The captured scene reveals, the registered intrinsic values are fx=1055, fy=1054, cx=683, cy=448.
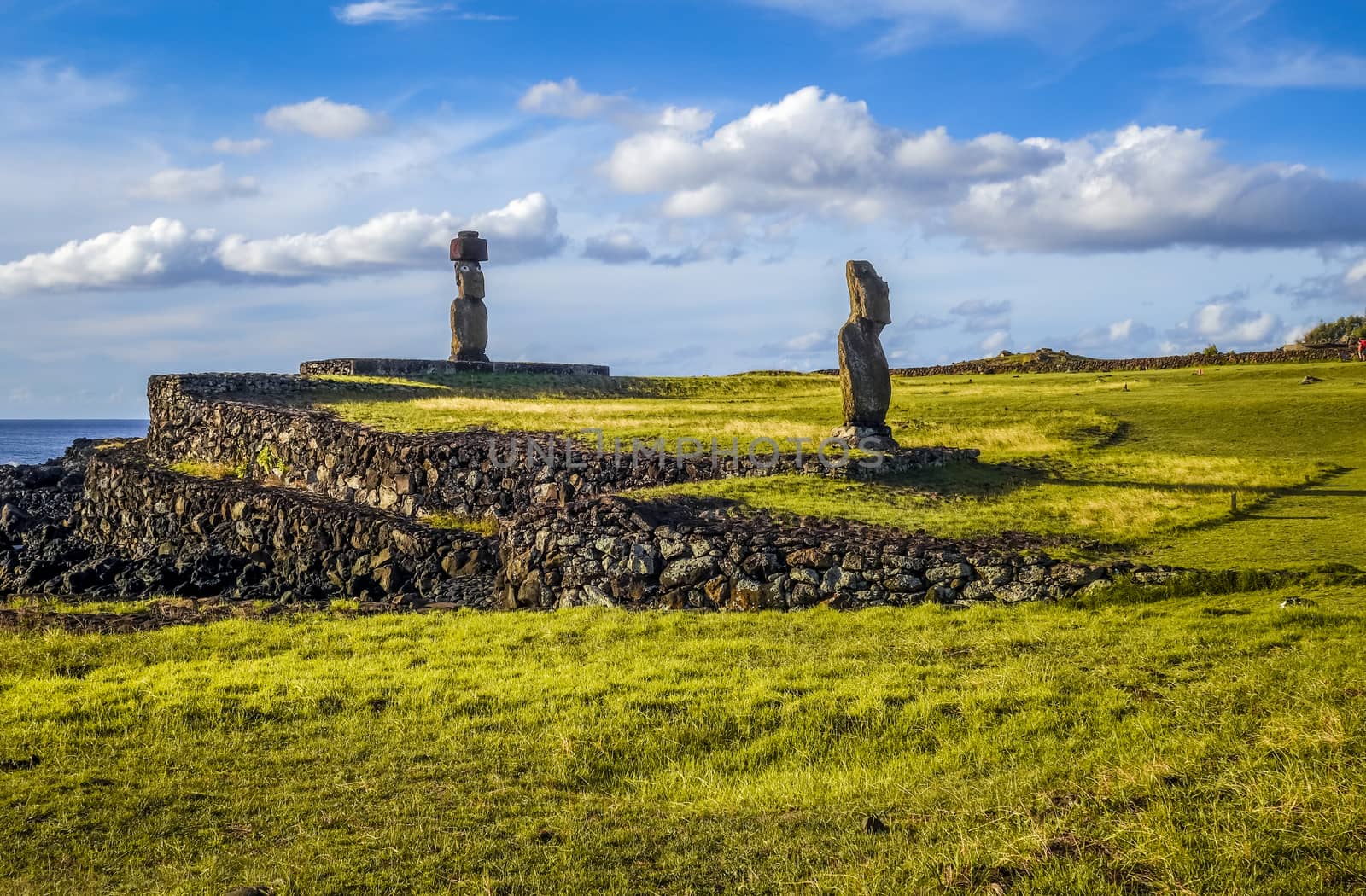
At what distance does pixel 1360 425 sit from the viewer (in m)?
34.0

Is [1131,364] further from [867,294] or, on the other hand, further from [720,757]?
[720,757]

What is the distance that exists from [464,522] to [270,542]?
627 cm

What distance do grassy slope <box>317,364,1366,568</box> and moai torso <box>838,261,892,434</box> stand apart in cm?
279

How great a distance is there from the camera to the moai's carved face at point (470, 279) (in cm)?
5188

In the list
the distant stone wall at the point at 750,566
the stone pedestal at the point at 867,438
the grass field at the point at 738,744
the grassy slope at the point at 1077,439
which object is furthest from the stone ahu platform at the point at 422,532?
the grassy slope at the point at 1077,439

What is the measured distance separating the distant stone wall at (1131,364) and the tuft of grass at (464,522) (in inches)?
1678

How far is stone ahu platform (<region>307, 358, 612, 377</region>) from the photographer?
52062mm

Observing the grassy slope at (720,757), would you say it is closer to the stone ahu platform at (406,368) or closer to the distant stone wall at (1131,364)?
the stone ahu platform at (406,368)

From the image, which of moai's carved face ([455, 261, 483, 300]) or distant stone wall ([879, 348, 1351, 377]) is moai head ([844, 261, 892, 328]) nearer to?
moai's carved face ([455, 261, 483, 300])

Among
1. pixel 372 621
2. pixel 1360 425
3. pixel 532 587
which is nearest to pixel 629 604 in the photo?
pixel 532 587

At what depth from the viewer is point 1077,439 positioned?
1328 inches

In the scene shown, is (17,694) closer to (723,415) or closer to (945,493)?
(945,493)

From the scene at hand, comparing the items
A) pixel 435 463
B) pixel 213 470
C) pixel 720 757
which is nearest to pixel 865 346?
pixel 435 463

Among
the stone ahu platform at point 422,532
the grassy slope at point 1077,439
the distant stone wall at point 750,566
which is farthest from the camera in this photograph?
the grassy slope at point 1077,439
